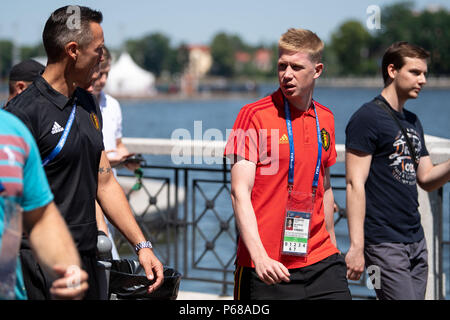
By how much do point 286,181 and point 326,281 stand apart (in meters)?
0.52

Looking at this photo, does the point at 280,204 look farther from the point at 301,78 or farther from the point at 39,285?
the point at 39,285

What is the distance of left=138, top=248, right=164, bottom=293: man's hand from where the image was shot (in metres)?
3.18

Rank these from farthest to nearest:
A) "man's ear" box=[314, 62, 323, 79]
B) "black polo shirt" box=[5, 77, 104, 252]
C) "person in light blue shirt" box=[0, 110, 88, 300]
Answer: "man's ear" box=[314, 62, 323, 79]
"black polo shirt" box=[5, 77, 104, 252]
"person in light blue shirt" box=[0, 110, 88, 300]

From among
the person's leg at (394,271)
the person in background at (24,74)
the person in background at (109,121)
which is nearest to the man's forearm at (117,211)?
the person in background at (24,74)

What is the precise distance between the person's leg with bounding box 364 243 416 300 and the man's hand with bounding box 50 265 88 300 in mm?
2270

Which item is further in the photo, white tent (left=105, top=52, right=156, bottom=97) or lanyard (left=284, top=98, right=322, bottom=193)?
white tent (left=105, top=52, right=156, bottom=97)

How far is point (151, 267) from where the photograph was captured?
3.23 metres

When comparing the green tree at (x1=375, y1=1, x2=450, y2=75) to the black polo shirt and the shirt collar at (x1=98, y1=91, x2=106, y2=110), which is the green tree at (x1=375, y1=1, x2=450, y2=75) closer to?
the shirt collar at (x1=98, y1=91, x2=106, y2=110)

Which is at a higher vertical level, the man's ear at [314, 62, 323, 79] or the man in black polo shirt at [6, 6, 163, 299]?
the man's ear at [314, 62, 323, 79]

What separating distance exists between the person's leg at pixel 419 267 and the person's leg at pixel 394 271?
5cm

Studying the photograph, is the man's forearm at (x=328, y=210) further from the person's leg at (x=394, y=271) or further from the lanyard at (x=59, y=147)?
the lanyard at (x=59, y=147)

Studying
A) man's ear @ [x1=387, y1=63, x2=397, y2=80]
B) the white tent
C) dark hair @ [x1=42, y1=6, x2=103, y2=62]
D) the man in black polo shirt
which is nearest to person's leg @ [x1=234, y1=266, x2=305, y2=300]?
the man in black polo shirt

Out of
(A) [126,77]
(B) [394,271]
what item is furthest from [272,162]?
(A) [126,77]
